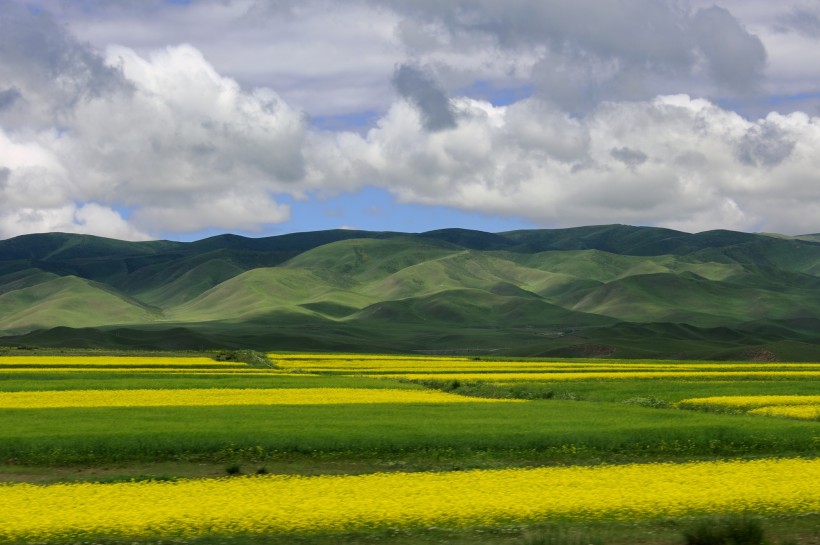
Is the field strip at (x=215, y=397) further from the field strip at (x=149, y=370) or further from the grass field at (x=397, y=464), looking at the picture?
the field strip at (x=149, y=370)

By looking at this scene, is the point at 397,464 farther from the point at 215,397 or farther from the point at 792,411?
the point at 792,411

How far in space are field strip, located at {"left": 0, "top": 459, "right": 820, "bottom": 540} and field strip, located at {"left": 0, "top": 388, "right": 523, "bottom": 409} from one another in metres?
21.4

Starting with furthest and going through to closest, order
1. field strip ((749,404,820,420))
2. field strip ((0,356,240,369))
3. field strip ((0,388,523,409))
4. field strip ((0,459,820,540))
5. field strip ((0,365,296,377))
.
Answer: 1. field strip ((0,356,240,369))
2. field strip ((0,365,296,377))
3. field strip ((0,388,523,409))
4. field strip ((749,404,820,420))
5. field strip ((0,459,820,540))

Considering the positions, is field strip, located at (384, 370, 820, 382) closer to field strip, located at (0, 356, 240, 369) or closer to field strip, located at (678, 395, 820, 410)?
field strip, located at (678, 395, 820, 410)

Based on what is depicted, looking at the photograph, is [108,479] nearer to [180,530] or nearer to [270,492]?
[270,492]

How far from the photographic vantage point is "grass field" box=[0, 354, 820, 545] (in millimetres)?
24281

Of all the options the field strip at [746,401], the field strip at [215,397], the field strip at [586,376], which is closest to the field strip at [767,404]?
the field strip at [746,401]

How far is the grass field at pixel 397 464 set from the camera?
2428 cm

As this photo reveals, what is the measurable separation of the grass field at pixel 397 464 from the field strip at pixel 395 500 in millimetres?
82

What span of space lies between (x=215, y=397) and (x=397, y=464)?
23.5m

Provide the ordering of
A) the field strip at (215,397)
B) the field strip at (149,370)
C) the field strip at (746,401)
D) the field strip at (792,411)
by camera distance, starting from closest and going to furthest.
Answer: the field strip at (792,411) → the field strip at (215,397) → the field strip at (746,401) → the field strip at (149,370)

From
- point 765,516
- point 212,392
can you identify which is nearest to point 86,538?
point 765,516

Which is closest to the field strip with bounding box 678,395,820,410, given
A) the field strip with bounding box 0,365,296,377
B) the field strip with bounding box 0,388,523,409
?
the field strip with bounding box 0,388,523,409

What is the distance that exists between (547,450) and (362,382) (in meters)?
34.3
